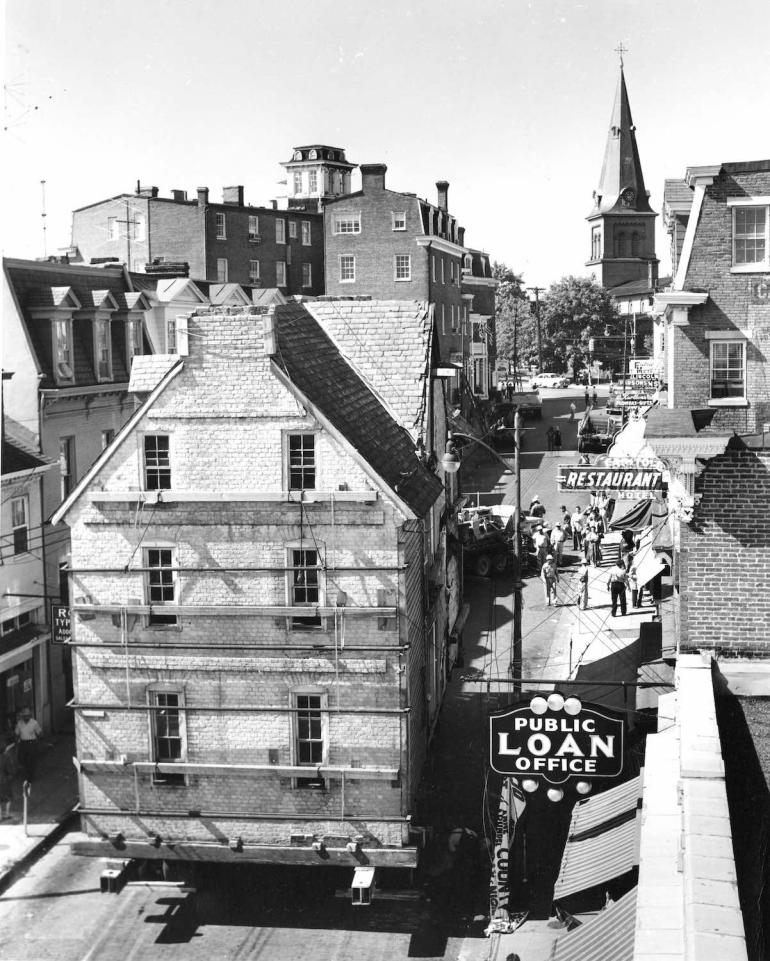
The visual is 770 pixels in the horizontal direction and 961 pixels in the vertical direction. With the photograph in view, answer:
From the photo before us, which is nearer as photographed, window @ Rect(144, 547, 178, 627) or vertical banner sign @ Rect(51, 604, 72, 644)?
window @ Rect(144, 547, 178, 627)

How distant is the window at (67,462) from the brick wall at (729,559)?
18.8m

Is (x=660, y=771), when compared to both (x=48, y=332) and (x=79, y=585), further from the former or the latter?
(x=48, y=332)

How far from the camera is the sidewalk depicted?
82.2 ft

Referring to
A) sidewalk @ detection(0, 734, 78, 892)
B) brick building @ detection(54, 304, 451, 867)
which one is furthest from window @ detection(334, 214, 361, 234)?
brick building @ detection(54, 304, 451, 867)

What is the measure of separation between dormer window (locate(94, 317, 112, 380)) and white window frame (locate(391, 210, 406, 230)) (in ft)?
137

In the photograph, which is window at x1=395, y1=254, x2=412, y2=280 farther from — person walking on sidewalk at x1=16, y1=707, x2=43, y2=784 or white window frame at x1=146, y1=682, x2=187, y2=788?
white window frame at x1=146, y1=682, x2=187, y2=788

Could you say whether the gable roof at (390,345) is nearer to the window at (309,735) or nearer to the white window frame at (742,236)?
the window at (309,735)

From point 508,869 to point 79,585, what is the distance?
10.0m

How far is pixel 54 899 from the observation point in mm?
23250

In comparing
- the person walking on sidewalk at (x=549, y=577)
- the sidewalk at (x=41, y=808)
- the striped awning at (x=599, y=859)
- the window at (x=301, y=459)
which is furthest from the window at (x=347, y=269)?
the striped awning at (x=599, y=859)

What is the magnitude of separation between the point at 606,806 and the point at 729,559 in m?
5.08

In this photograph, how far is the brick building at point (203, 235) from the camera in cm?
7219

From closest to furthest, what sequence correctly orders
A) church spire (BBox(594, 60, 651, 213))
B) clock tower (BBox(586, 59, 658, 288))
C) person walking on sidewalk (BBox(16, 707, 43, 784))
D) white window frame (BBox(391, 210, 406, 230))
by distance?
person walking on sidewalk (BBox(16, 707, 43, 784)), white window frame (BBox(391, 210, 406, 230)), church spire (BBox(594, 60, 651, 213)), clock tower (BBox(586, 59, 658, 288))

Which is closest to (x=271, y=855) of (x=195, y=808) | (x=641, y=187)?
(x=195, y=808)
